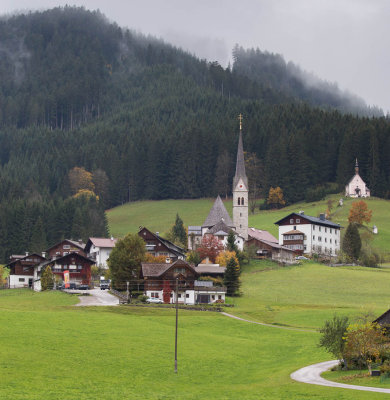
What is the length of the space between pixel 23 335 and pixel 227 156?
462ft

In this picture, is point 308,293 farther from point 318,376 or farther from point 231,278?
point 318,376

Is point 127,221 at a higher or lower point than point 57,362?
higher

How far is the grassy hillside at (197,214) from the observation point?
491 feet

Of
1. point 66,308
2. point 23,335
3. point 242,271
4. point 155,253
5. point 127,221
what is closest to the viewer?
point 23,335

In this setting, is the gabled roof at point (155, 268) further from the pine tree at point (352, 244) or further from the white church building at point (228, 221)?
the pine tree at point (352, 244)

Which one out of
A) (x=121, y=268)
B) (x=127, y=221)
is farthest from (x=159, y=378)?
(x=127, y=221)

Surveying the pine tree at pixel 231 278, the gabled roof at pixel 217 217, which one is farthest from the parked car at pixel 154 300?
the gabled roof at pixel 217 217

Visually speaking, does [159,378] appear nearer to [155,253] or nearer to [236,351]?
[236,351]

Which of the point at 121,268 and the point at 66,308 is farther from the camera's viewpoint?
the point at 121,268

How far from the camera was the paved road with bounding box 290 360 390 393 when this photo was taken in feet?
145

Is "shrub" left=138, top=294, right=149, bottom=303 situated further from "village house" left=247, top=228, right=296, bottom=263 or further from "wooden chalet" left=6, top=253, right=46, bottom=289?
"village house" left=247, top=228, right=296, bottom=263

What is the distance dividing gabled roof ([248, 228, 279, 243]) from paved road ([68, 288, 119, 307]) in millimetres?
40426

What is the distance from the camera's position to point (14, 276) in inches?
4665

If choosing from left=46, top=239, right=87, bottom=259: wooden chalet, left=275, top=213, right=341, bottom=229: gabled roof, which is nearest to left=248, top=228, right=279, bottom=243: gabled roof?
left=275, top=213, right=341, bottom=229: gabled roof
